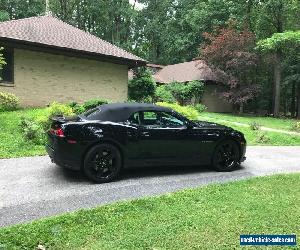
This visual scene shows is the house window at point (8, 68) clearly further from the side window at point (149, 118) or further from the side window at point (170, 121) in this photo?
the side window at point (170, 121)

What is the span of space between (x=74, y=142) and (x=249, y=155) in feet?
17.5

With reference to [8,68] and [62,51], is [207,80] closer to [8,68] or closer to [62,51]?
[62,51]

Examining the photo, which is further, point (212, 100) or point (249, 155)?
point (212, 100)

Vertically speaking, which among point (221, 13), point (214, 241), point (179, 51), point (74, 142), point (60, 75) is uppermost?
point (221, 13)

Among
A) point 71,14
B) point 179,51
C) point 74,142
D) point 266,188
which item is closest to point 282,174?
point 266,188

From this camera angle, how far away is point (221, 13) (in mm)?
40438

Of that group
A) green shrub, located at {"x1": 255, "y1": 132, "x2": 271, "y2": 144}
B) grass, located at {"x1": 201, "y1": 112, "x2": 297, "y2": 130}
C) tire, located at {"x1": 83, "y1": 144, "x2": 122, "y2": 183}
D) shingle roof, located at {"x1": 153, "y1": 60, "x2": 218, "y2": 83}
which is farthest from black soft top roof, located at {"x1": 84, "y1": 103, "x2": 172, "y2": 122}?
shingle roof, located at {"x1": 153, "y1": 60, "x2": 218, "y2": 83}

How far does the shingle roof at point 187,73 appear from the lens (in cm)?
3070

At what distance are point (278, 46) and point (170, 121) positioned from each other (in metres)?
22.7

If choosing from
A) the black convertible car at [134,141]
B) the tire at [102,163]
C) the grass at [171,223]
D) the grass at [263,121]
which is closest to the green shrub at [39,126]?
the black convertible car at [134,141]

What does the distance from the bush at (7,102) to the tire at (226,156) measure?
10.5 metres

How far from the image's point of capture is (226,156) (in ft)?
25.4

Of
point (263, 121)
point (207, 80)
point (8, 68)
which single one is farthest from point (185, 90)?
point (8, 68)

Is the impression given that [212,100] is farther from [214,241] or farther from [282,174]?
[214,241]
